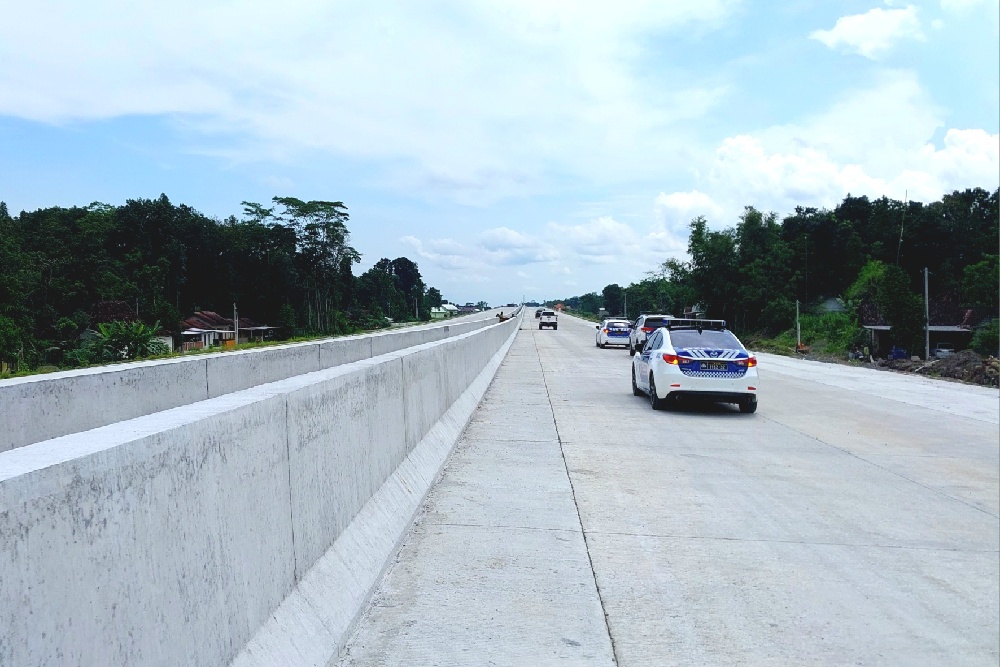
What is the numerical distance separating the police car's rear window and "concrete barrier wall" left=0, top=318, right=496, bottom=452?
302 inches

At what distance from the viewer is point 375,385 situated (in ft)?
23.1

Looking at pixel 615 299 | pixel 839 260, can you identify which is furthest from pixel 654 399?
pixel 615 299

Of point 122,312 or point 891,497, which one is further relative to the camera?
point 122,312

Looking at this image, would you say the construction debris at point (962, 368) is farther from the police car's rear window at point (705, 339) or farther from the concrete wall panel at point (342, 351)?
the concrete wall panel at point (342, 351)

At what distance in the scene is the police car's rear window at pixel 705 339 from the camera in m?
16.2

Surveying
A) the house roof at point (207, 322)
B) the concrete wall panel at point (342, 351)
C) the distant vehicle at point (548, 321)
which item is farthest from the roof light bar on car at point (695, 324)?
the distant vehicle at point (548, 321)

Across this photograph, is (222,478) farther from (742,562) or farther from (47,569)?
(742,562)

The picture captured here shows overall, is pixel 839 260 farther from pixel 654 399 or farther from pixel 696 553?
pixel 696 553

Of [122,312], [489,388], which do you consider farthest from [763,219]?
[489,388]

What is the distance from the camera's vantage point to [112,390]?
10516 millimetres

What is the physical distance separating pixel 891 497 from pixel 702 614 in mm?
4573

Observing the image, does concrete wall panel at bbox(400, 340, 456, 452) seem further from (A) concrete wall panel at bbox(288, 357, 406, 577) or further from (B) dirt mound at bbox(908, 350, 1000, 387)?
(B) dirt mound at bbox(908, 350, 1000, 387)

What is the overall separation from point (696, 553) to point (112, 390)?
722 centimetres

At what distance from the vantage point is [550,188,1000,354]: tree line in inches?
2320
